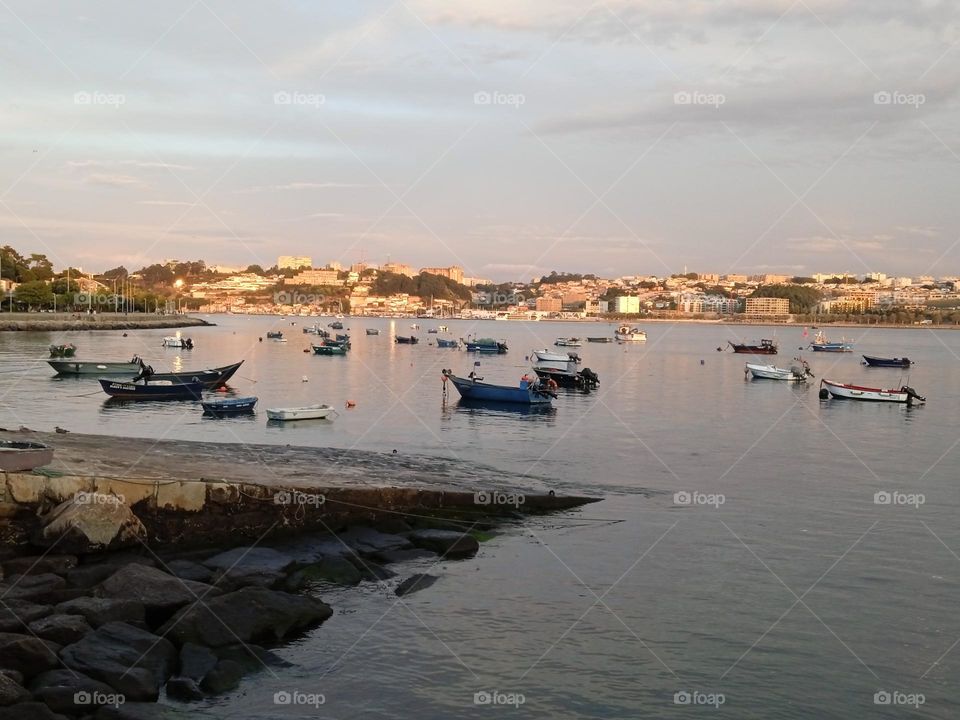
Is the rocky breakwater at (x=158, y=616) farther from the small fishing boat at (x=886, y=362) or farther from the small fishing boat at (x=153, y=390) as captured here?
the small fishing boat at (x=886, y=362)

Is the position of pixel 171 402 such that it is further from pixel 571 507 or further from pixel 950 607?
pixel 950 607

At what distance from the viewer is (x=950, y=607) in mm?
13242

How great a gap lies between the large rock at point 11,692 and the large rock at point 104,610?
1745mm

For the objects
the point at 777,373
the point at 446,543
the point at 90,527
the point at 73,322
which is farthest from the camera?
the point at 73,322

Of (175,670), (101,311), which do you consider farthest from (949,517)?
(101,311)

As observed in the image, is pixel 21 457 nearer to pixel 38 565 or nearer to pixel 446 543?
pixel 38 565

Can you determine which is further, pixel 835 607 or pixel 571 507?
pixel 571 507

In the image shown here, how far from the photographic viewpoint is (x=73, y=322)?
343ft

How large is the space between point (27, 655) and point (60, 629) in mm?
798

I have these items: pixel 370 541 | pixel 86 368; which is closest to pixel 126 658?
pixel 370 541

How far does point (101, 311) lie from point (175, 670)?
436ft

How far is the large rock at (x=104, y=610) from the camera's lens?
1041cm

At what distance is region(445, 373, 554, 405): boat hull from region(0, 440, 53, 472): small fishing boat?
27.3m

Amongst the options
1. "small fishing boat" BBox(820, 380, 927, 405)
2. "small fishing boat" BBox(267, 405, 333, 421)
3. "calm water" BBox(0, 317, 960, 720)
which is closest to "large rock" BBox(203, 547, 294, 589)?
"calm water" BBox(0, 317, 960, 720)
